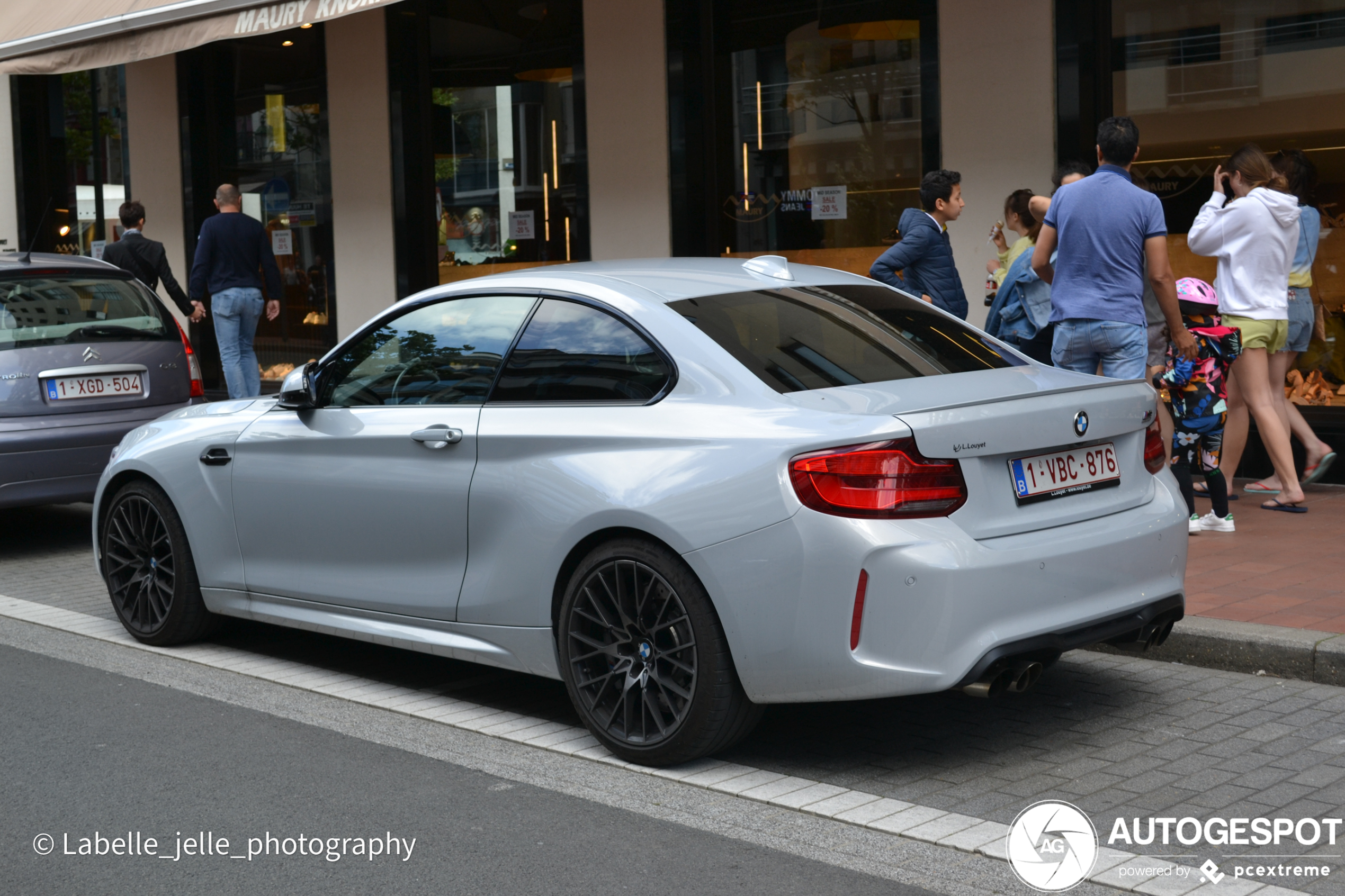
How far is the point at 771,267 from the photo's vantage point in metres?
5.12

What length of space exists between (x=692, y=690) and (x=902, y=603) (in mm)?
694

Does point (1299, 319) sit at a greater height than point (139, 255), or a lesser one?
lesser

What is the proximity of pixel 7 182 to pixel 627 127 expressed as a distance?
1022 cm

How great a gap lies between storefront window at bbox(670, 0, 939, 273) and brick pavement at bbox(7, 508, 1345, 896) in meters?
5.59

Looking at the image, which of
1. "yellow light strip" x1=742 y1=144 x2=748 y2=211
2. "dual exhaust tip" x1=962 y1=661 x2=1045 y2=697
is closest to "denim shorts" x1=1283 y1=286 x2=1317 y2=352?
"yellow light strip" x1=742 y1=144 x2=748 y2=211

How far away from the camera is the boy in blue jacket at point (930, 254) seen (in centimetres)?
785

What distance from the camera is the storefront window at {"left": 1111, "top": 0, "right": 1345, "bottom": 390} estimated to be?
29.6 ft

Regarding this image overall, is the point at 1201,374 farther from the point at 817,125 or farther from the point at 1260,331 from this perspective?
the point at 817,125

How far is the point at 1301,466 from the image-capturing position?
9.04 metres

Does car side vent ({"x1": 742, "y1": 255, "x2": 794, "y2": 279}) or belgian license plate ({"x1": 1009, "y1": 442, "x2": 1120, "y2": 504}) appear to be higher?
car side vent ({"x1": 742, "y1": 255, "x2": 794, "y2": 279})

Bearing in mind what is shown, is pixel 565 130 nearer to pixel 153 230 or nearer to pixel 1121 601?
pixel 153 230

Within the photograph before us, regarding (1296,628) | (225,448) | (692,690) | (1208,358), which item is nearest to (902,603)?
(692,690)

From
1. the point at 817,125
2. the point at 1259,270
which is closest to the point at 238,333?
the point at 817,125

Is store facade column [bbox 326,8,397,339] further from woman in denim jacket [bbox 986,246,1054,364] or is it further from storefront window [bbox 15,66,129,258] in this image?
woman in denim jacket [bbox 986,246,1054,364]
